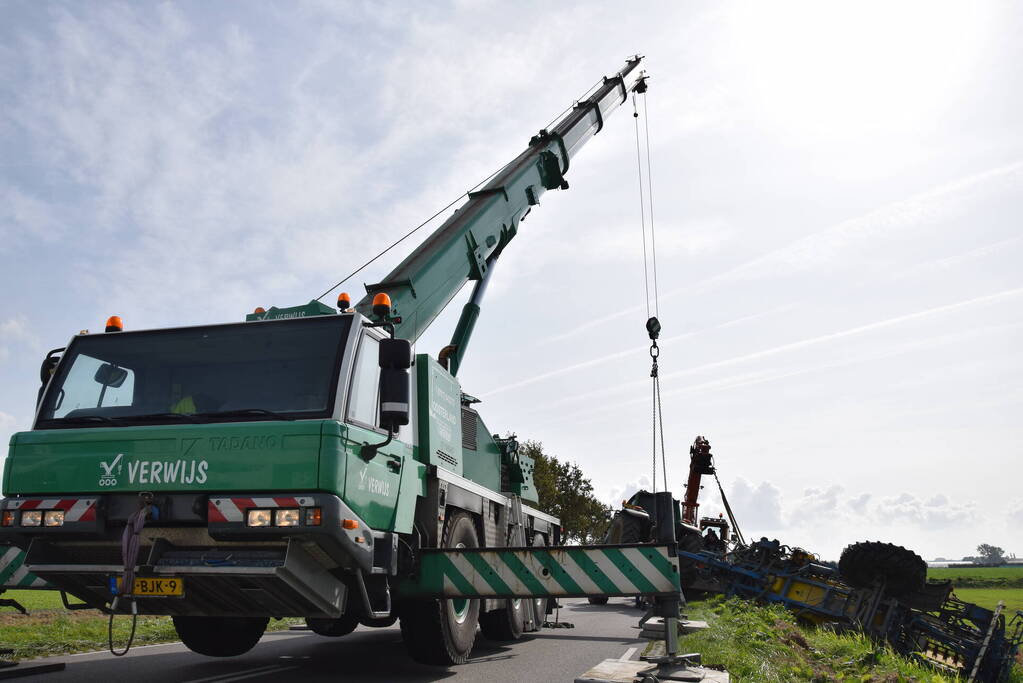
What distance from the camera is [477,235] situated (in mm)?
11141

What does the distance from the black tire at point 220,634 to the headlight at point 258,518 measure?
9.93ft

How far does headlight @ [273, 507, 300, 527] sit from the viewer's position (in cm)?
518

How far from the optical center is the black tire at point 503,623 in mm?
9602

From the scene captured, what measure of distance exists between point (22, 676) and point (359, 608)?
10.4 ft

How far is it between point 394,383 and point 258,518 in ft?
4.12

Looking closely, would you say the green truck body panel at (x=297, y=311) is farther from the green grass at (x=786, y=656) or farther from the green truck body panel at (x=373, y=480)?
the green grass at (x=786, y=656)

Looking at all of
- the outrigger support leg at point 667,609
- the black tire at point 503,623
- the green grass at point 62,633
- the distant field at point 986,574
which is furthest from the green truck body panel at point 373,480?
the distant field at point 986,574

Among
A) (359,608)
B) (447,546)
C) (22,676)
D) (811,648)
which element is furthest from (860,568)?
(22,676)

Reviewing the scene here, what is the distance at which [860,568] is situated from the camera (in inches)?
587

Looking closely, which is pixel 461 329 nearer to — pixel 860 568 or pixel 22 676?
pixel 22 676

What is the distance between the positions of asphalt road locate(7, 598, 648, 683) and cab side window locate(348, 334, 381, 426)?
2.49m

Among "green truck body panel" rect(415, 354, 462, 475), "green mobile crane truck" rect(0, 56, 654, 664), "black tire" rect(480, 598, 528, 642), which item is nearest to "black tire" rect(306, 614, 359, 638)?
"green mobile crane truck" rect(0, 56, 654, 664)

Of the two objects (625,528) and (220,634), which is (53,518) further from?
(625,528)

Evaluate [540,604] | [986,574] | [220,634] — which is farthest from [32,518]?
[986,574]
